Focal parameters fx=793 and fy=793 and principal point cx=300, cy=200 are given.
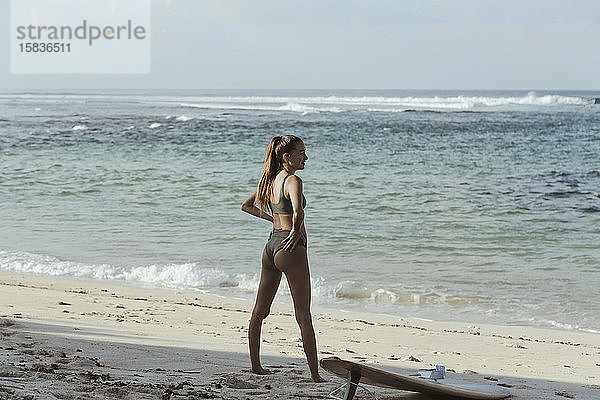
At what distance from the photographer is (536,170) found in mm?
25438

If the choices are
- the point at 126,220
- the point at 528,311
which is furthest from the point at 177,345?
the point at 126,220

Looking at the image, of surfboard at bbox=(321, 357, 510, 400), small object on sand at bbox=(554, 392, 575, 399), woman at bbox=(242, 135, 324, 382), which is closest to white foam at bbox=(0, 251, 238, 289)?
woman at bbox=(242, 135, 324, 382)

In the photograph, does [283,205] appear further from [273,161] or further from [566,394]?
[566,394]

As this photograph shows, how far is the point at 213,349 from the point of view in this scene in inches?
247

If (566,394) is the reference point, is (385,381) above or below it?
above

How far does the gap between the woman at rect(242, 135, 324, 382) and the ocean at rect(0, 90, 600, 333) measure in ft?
12.6

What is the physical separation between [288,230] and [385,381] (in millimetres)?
1143

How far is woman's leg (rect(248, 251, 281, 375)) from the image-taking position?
17.1 feet

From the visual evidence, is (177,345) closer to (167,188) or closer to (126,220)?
(126,220)

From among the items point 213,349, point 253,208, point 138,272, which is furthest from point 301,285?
point 138,272

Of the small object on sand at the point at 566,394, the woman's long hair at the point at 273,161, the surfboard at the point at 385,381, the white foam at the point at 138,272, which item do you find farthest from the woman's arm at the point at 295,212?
the white foam at the point at 138,272

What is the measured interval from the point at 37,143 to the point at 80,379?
96.8 ft

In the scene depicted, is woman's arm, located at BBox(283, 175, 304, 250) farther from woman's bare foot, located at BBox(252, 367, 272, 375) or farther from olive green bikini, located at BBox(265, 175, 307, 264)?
woman's bare foot, located at BBox(252, 367, 272, 375)

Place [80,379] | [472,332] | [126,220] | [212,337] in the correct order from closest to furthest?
[80,379], [212,337], [472,332], [126,220]
